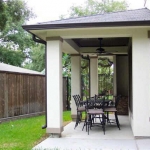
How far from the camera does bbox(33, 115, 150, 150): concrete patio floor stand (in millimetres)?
5609

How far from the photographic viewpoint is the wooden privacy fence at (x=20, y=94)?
9.59 metres

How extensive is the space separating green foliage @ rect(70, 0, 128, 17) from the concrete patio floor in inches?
709

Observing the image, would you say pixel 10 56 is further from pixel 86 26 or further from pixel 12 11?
pixel 86 26

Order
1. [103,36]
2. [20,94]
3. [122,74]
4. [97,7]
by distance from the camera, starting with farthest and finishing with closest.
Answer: [97,7] → [122,74] → [20,94] → [103,36]

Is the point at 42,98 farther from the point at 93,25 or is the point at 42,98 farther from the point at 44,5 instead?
the point at 44,5

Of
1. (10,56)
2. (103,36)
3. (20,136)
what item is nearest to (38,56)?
(10,56)

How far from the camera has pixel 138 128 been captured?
6.34m

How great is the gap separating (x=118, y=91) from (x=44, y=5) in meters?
21.9

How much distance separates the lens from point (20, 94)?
418 inches

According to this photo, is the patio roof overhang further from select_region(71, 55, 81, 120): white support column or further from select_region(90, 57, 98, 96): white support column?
select_region(90, 57, 98, 96): white support column

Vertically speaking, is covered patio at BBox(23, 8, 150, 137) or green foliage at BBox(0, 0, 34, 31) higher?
green foliage at BBox(0, 0, 34, 31)

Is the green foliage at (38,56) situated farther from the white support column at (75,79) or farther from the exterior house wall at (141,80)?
the exterior house wall at (141,80)

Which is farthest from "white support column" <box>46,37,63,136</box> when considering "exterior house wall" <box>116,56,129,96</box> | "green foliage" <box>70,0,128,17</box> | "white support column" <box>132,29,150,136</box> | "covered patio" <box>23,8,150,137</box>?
"green foliage" <box>70,0,128,17</box>

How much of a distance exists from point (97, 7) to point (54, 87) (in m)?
19.5
